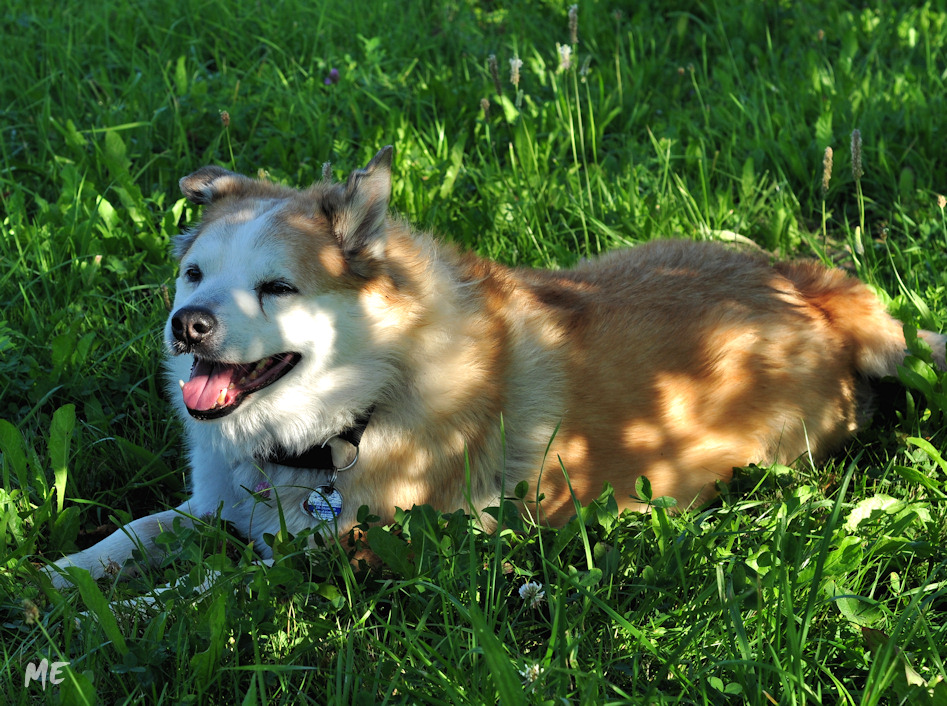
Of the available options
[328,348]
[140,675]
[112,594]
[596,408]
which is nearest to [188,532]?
[112,594]

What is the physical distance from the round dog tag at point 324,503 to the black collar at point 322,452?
8 centimetres

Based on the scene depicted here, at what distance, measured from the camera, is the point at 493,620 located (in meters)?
2.19

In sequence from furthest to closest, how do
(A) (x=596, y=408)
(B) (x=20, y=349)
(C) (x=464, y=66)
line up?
(C) (x=464, y=66)
(B) (x=20, y=349)
(A) (x=596, y=408)

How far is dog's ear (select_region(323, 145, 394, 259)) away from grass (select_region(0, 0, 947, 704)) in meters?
0.80

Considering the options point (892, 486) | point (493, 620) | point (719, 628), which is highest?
point (493, 620)

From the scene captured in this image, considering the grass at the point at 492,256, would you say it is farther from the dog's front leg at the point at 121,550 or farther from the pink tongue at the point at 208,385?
the pink tongue at the point at 208,385

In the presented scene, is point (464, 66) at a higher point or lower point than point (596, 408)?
higher

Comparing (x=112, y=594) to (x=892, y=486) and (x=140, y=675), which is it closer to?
(x=140, y=675)

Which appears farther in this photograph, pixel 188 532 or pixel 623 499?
pixel 623 499

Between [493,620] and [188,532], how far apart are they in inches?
36.2

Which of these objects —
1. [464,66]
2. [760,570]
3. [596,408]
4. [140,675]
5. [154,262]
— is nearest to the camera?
[140,675]

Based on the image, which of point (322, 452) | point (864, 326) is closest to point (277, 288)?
point (322, 452)

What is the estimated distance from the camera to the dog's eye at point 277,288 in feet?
8.13

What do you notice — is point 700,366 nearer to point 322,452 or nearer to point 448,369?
point 448,369
